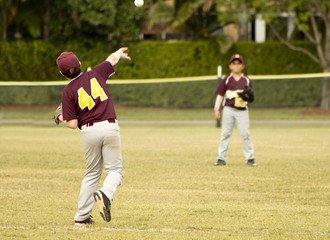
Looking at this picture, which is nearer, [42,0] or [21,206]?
[21,206]

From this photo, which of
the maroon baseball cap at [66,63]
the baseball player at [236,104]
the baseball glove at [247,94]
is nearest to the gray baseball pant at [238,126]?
the baseball player at [236,104]

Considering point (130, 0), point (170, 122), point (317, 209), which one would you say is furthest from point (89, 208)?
point (130, 0)

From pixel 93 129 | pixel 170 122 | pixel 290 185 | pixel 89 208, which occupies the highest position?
pixel 93 129

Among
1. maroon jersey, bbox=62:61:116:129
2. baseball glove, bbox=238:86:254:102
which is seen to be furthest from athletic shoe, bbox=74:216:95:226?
baseball glove, bbox=238:86:254:102

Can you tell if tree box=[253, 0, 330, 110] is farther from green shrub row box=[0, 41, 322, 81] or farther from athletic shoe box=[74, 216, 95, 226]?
athletic shoe box=[74, 216, 95, 226]

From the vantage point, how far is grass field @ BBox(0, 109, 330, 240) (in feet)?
21.0

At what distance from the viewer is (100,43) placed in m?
26.4

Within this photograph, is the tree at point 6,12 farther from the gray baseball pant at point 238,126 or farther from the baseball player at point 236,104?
the gray baseball pant at point 238,126

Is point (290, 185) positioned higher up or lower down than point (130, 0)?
lower down

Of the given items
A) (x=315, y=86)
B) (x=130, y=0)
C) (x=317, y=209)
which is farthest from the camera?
(x=130, y=0)

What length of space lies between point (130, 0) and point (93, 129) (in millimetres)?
19680

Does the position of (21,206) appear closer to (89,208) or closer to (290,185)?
(89,208)

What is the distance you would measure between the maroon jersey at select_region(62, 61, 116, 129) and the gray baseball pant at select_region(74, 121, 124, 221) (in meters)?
0.10

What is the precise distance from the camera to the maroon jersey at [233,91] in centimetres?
1110
